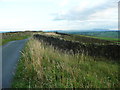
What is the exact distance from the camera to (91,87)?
14.5ft

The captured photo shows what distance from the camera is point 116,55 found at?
9609mm

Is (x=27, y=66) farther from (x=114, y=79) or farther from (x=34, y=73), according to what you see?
(x=114, y=79)

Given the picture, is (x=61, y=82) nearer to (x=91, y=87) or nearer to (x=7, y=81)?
(x=91, y=87)

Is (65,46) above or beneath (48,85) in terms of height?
above

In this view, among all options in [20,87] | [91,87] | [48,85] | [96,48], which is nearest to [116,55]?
[96,48]

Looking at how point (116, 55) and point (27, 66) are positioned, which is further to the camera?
point (116, 55)

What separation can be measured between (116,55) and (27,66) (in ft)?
21.0

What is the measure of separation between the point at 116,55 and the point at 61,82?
246 inches

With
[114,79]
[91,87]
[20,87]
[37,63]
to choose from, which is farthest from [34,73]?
[114,79]

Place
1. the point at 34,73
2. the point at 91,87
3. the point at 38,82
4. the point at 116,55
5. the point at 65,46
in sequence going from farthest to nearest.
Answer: the point at 65,46
the point at 116,55
the point at 34,73
the point at 38,82
the point at 91,87

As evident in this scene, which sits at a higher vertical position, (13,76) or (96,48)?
(96,48)

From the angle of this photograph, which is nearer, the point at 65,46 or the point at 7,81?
the point at 7,81

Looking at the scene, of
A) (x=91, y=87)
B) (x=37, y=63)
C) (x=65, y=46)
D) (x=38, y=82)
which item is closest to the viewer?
(x=91, y=87)

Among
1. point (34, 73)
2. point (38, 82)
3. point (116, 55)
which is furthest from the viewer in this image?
point (116, 55)
